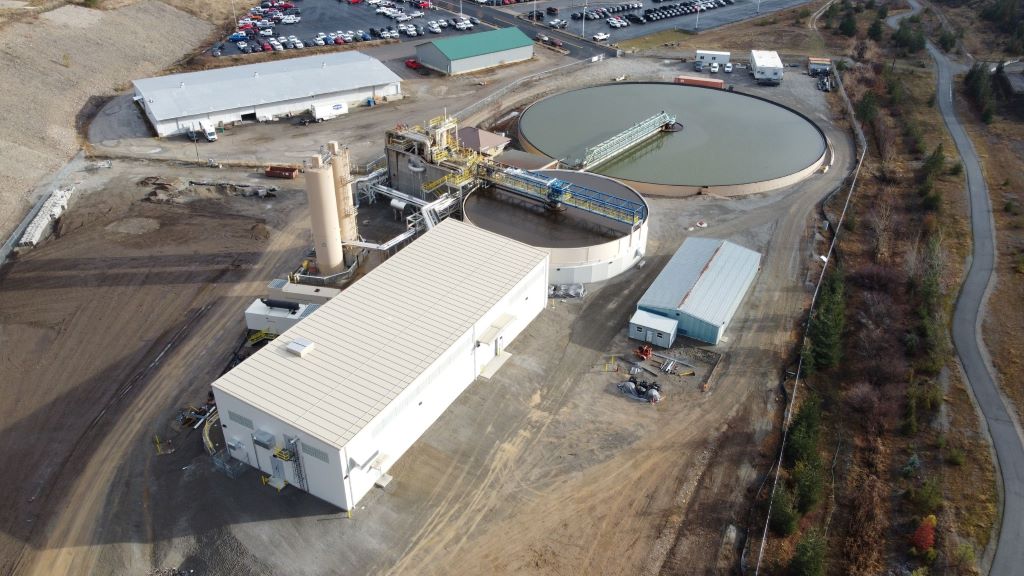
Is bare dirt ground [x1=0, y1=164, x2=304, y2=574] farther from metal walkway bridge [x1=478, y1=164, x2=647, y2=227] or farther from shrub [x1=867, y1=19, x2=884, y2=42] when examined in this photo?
shrub [x1=867, y1=19, x2=884, y2=42]

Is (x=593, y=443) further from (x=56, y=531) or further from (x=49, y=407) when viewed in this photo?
(x=49, y=407)

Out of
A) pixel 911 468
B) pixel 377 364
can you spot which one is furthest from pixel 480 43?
pixel 911 468

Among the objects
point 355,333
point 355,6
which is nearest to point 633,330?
point 355,333

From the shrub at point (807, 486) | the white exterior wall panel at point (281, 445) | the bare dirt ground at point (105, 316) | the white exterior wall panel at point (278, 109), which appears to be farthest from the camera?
the white exterior wall panel at point (278, 109)

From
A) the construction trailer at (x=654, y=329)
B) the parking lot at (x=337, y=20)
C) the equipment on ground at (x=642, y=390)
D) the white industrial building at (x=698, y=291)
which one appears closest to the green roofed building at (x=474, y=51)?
the parking lot at (x=337, y=20)

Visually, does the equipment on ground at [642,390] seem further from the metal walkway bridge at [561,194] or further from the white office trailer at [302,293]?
the white office trailer at [302,293]

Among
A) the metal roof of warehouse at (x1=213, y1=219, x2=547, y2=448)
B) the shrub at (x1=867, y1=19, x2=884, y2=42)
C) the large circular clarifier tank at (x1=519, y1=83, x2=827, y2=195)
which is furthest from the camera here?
the shrub at (x1=867, y1=19, x2=884, y2=42)

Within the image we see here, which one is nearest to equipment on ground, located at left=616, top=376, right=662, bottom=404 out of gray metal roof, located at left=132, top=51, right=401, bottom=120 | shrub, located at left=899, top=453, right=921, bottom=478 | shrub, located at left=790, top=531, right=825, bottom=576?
shrub, located at left=790, top=531, right=825, bottom=576
